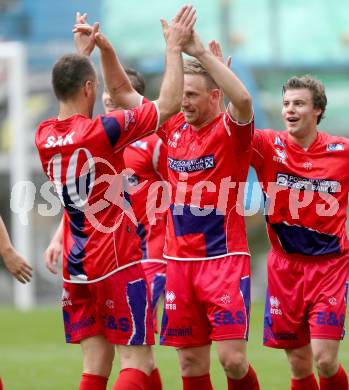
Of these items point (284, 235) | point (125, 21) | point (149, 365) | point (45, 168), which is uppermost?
point (125, 21)

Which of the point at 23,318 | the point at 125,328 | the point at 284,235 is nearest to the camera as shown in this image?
the point at 125,328

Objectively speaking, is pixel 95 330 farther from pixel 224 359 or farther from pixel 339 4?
pixel 339 4

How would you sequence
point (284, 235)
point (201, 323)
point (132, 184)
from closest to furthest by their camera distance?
point (201, 323), point (284, 235), point (132, 184)

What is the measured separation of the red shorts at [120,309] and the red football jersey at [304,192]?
1.17m

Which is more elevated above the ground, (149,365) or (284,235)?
(284,235)

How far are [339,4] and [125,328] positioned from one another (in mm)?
13706

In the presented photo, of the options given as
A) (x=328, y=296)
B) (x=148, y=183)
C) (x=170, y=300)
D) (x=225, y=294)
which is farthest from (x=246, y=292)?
(x=148, y=183)

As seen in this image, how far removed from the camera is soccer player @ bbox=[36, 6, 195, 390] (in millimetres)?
5777

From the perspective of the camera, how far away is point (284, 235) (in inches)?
262

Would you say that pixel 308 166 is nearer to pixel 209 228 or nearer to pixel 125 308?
pixel 209 228

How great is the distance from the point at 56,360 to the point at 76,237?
15.5 feet

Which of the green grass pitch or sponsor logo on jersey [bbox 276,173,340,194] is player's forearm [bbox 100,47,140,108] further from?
the green grass pitch

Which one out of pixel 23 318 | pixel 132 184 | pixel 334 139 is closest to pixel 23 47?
pixel 23 318

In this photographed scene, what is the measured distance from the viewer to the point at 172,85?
579cm
